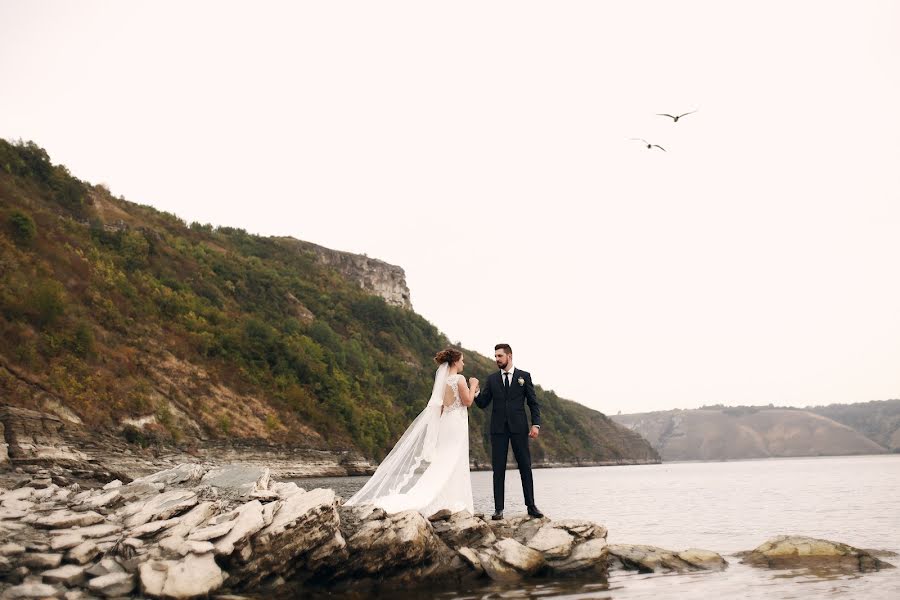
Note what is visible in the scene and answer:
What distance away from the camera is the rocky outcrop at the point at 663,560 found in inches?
530

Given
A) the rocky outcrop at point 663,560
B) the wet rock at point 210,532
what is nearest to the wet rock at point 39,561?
the wet rock at point 210,532

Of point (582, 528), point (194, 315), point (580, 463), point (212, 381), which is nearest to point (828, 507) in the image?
point (582, 528)

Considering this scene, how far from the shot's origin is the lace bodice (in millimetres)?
14005

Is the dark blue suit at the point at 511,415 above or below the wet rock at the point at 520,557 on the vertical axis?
above

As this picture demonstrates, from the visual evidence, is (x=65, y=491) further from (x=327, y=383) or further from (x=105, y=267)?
(x=327, y=383)

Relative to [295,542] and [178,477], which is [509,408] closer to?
[295,542]

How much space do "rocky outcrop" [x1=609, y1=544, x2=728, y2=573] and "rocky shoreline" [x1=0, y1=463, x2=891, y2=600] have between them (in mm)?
27

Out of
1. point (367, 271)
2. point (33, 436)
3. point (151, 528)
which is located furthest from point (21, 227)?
point (367, 271)

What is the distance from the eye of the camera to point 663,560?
13.7m

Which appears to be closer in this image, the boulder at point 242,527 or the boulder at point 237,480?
the boulder at point 242,527

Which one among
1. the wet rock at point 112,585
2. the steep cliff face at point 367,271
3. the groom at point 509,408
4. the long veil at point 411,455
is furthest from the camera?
the steep cliff face at point 367,271

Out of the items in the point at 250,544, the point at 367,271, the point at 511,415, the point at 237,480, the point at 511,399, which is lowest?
the point at 250,544

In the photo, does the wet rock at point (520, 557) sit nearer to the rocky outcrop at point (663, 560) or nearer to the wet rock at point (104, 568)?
the rocky outcrop at point (663, 560)

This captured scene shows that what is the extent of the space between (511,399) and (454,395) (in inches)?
45.3
